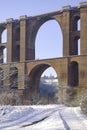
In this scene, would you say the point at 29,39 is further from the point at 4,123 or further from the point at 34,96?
the point at 4,123

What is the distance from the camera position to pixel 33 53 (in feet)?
163

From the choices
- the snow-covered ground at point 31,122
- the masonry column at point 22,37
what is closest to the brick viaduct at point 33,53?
the masonry column at point 22,37

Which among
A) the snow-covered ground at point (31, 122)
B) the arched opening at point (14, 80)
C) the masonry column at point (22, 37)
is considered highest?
the masonry column at point (22, 37)

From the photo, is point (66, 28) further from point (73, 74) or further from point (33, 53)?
point (33, 53)

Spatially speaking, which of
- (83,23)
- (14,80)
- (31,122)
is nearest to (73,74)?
(83,23)

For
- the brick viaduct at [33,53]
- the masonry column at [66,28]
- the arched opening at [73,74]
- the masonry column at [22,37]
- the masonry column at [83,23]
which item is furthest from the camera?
the masonry column at [22,37]

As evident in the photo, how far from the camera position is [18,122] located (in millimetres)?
15695

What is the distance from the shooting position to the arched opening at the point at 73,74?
143ft

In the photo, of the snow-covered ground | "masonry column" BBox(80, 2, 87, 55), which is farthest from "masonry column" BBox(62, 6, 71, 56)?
the snow-covered ground

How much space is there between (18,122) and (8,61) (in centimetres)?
3536

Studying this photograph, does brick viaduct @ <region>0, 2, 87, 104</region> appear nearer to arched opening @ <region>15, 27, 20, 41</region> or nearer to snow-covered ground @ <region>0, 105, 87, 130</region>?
arched opening @ <region>15, 27, 20, 41</region>

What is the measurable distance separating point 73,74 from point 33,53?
25.1 feet

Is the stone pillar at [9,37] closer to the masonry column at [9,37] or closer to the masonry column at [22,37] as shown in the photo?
the masonry column at [9,37]

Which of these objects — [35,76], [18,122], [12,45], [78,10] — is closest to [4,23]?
[12,45]
